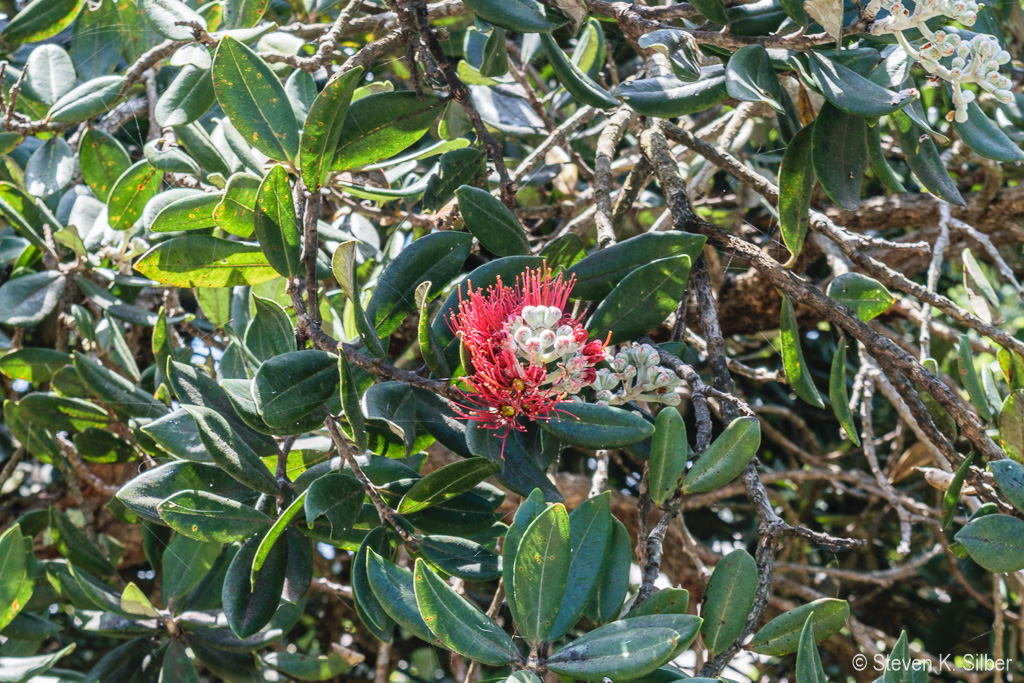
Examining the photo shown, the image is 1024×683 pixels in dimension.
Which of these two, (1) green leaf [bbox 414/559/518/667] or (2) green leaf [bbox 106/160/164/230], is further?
(2) green leaf [bbox 106/160/164/230]

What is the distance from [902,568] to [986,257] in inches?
33.5

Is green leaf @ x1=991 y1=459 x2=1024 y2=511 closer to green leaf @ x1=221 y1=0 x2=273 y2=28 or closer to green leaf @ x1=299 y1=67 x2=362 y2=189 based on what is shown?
green leaf @ x1=299 y1=67 x2=362 y2=189

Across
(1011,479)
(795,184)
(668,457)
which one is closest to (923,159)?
(795,184)

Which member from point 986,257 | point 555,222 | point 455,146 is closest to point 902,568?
point 986,257

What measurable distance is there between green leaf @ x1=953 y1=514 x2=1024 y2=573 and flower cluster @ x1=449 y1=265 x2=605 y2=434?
383mm

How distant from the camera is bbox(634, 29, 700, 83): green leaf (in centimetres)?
78

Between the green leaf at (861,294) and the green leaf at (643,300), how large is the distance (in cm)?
27

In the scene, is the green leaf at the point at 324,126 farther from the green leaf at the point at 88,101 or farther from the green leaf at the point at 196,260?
the green leaf at the point at 88,101

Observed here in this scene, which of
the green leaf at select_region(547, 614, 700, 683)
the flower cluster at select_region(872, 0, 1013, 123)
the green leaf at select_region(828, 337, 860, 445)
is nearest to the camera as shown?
the green leaf at select_region(547, 614, 700, 683)

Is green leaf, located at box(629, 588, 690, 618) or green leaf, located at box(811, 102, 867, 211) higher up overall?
green leaf, located at box(811, 102, 867, 211)

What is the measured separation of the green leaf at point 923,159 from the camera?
93 centimetres

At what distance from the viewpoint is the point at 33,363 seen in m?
1.33

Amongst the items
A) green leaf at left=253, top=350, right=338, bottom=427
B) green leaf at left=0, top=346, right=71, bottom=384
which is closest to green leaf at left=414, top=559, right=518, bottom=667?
green leaf at left=253, top=350, right=338, bottom=427

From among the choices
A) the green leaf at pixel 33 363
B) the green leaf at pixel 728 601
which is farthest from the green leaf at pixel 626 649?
the green leaf at pixel 33 363
